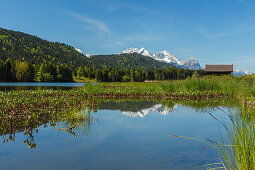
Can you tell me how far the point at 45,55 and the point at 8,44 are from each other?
33.6 metres

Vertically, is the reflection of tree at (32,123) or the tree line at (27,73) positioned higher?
the tree line at (27,73)

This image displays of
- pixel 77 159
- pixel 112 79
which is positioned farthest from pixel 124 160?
pixel 112 79

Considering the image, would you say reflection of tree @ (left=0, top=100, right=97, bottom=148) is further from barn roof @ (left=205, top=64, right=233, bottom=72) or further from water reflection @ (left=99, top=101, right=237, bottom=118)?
barn roof @ (left=205, top=64, right=233, bottom=72)

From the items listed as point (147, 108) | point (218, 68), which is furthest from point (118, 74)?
point (147, 108)

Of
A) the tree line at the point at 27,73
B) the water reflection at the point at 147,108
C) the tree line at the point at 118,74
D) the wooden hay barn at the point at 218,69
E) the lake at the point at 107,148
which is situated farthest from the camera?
the tree line at the point at 118,74

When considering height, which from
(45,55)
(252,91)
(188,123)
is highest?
(45,55)

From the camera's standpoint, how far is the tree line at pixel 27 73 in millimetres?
93750

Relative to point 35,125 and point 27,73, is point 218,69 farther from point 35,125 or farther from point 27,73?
point 27,73

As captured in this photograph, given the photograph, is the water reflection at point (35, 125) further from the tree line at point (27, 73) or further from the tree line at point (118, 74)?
the tree line at point (118, 74)

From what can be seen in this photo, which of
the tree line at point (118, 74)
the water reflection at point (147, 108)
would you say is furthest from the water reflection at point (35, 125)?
the tree line at point (118, 74)

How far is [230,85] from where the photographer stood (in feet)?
77.3

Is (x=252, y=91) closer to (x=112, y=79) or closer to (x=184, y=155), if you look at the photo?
(x=184, y=155)

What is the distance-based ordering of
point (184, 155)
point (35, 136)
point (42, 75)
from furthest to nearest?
point (42, 75) → point (35, 136) → point (184, 155)

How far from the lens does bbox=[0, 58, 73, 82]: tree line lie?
93.8 meters
